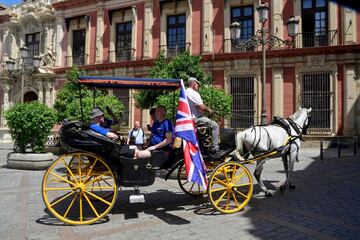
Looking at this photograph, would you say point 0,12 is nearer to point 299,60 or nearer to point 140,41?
point 140,41

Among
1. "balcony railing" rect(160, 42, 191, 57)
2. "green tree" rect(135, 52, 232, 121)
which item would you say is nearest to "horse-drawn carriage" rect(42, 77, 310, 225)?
"green tree" rect(135, 52, 232, 121)

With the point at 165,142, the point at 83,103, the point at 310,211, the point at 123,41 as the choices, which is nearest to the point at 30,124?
the point at 83,103

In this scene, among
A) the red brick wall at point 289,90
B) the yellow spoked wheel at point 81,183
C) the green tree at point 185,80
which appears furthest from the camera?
the red brick wall at point 289,90

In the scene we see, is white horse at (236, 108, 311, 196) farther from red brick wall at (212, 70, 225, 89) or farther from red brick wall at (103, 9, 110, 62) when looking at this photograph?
red brick wall at (103, 9, 110, 62)

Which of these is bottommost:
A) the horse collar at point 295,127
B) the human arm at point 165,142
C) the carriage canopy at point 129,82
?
the human arm at point 165,142

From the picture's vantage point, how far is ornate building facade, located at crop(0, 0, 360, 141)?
59.1 feet

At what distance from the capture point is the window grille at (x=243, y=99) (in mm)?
19719

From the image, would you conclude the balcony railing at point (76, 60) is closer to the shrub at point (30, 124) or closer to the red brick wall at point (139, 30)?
the red brick wall at point (139, 30)

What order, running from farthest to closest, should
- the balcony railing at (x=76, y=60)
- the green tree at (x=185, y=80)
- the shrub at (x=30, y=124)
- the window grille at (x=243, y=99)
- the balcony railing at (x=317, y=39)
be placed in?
the balcony railing at (x=76, y=60) → the window grille at (x=243, y=99) → the balcony railing at (x=317, y=39) → the green tree at (x=185, y=80) → the shrub at (x=30, y=124)

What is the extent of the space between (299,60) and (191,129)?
15682 mm

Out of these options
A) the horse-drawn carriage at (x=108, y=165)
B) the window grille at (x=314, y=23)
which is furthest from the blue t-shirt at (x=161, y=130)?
the window grille at (x=314, y=23)

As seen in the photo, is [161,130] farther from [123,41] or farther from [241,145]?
[123,41]

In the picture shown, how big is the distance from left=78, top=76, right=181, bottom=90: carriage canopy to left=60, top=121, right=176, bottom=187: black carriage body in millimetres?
769

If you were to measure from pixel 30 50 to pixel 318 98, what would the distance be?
78.2 feet
